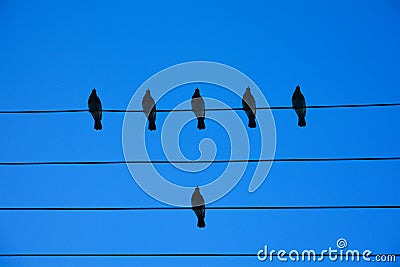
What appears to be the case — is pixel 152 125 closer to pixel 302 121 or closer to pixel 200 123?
pixel 200 123

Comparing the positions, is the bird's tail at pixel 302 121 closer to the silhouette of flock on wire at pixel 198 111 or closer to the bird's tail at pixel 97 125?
the silhouette of flock on wire at pixel 198 111

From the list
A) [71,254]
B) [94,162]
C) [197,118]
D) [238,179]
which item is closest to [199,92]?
[197,118]

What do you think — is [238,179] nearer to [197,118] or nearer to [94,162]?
[197,118]

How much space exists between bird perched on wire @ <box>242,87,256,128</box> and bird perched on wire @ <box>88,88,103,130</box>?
874 mm

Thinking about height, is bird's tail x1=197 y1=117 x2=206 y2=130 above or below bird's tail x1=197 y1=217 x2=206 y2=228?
above

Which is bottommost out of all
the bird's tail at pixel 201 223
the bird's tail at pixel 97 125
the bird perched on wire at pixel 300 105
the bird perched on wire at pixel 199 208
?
the bird's tail at pixel 201 223

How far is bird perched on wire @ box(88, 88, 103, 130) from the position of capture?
3.51 metres

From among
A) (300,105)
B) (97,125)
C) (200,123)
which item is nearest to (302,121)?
(300,105)

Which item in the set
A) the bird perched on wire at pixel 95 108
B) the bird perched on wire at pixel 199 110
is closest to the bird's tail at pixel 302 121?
the bird perched on wire at pixel 199 110

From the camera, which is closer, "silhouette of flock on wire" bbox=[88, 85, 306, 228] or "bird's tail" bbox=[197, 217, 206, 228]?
"silhouette of flock on wire" bbox=[88, 85, 306, 228]

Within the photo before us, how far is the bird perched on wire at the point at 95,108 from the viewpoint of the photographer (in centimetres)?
351

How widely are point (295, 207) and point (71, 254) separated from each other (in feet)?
4.02

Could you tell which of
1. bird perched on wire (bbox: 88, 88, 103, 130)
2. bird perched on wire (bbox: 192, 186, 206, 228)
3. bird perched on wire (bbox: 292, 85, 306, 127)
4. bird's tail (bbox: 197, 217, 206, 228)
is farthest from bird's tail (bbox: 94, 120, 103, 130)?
bird perched on wire (bbox: 292, 85, 306, 127)

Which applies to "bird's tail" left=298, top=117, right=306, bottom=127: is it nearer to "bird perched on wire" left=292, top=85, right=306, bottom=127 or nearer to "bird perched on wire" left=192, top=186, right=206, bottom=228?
"bird perched on wire" left=292, top=85, right=306, bottom=127
